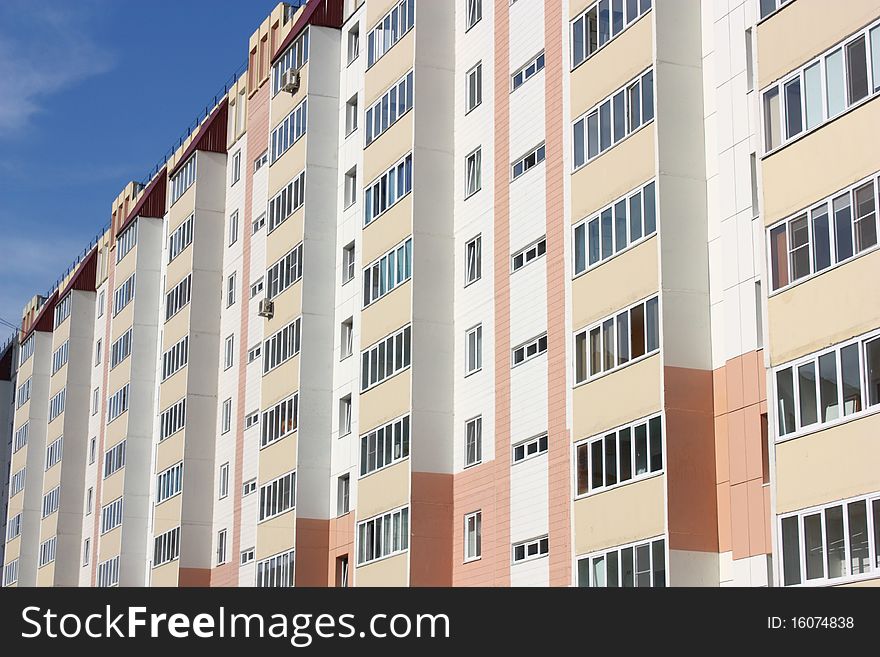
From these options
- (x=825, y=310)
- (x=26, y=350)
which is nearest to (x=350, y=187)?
(x=825, y=310)

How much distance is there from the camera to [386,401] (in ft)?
161

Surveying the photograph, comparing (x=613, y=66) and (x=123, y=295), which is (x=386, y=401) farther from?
(x=123, y=295)

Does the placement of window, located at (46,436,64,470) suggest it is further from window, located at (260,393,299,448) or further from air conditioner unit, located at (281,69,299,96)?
air conditioner unit, located at (281,69,299,96)

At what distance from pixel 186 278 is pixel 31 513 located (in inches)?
1157

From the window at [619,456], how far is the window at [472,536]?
7.85m

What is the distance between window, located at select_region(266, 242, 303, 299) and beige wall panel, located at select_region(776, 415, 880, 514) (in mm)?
29254

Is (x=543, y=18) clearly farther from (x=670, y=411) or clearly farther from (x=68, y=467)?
(x=68, y=467)

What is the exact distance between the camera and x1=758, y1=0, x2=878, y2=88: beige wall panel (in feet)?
99.8

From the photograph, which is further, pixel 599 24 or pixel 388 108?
pixel 388 108

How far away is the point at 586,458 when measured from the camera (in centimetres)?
3784

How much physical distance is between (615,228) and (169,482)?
35774 mm

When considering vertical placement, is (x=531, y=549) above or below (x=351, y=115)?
below

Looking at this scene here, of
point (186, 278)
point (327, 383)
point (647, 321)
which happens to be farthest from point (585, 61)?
point (186, 278)

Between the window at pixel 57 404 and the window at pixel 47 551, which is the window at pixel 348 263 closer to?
the window at pixel 47 551
